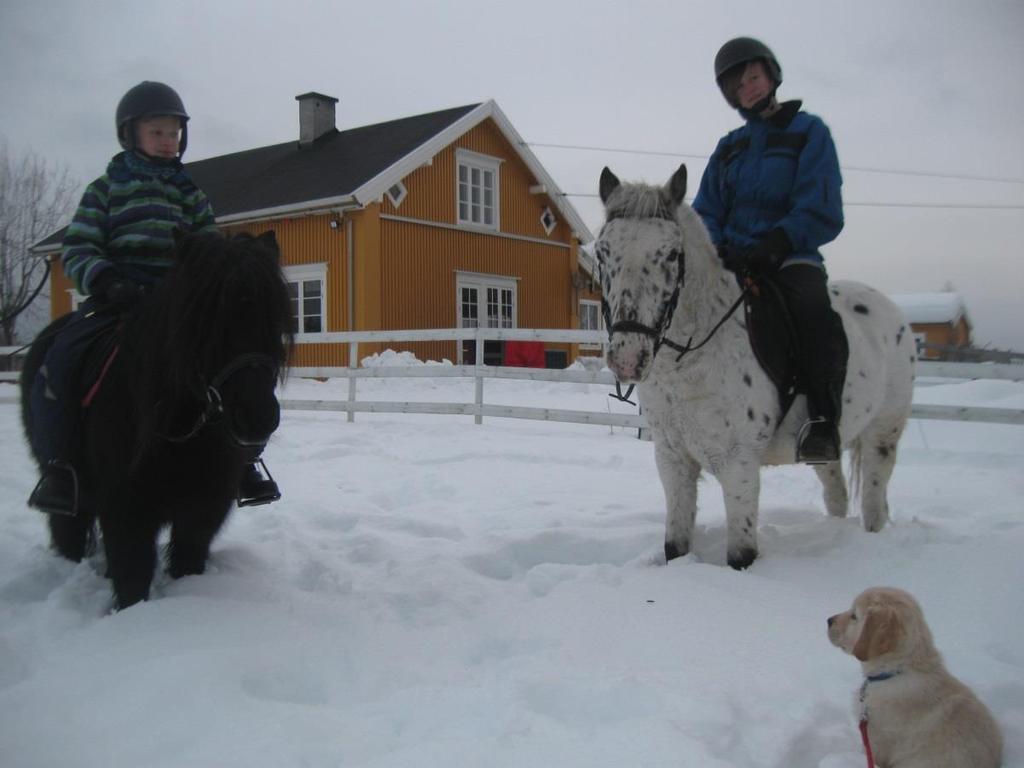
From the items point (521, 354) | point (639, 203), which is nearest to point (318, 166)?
point (521, 354)

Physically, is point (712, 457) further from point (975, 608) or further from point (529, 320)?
point (529, 320)

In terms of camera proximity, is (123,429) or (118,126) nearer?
(123,429)

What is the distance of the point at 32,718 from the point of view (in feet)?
7.02

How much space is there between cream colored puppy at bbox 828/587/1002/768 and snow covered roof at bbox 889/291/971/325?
34.5m

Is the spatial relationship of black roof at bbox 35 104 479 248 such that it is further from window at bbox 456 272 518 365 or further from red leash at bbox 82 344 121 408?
red leash at bbox 82 344 121 408

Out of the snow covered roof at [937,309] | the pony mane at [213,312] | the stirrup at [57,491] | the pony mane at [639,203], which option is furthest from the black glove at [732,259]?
the snow covered roof at [937,309]

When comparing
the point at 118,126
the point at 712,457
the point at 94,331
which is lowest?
the point at 712,457

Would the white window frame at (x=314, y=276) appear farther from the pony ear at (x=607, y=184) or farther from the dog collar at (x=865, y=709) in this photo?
the dog collar at (x=865, y=709)

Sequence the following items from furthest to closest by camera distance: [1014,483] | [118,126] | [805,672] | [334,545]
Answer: [1014,483] < [334,545] < [118,126] < [805,672]

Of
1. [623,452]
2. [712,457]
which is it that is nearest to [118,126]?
[712,457]

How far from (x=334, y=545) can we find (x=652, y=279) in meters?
2.50

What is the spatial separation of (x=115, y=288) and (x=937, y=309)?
37.8 meters

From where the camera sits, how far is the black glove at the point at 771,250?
3.34m

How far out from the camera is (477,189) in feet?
67.3
